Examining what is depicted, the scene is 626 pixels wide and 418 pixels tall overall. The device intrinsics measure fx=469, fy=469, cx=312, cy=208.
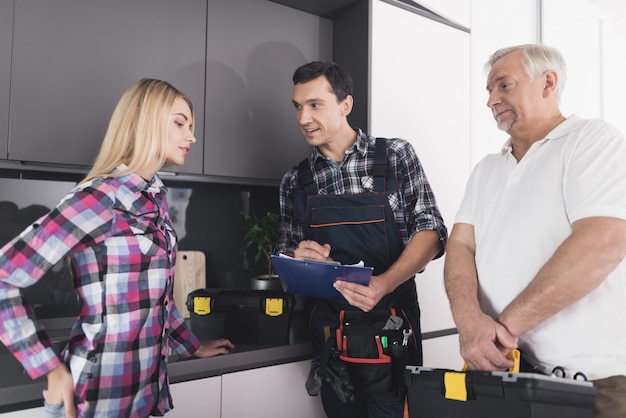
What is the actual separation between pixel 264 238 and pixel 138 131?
951mm

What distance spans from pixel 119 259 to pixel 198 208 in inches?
41.4

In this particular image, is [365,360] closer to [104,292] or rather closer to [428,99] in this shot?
[104,292]

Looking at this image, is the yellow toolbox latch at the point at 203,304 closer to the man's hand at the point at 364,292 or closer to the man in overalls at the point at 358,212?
the man in overalls at the point at 358,212

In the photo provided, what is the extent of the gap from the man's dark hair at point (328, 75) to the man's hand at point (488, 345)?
0.94 m

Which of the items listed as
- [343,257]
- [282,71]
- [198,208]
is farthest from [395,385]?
[282,71]

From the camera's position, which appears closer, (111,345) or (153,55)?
(111,345)

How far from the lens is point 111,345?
3.48ft

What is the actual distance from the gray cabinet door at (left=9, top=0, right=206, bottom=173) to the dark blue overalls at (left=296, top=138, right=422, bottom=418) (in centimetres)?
62

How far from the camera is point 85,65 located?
1621 mm

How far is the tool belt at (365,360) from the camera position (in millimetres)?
1436

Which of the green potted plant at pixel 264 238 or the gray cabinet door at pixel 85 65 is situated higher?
the gray cabinet door at pixel 85 65

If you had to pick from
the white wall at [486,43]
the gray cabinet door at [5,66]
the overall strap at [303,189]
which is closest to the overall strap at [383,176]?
the overall strap at [303,189]

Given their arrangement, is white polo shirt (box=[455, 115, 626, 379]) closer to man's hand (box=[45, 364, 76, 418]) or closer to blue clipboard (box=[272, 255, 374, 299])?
blue clipboard (box=[272, 255, 374, 299])

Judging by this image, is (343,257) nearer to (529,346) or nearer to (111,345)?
(529,346)
